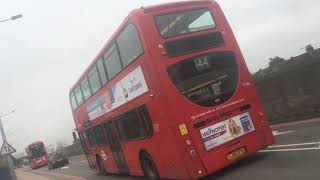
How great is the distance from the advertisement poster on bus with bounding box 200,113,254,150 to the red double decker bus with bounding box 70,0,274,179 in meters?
0.02

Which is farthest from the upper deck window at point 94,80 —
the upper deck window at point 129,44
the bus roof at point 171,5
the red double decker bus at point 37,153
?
the red double decker bus at point 37,153

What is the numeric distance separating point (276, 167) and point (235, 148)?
1.16 metres

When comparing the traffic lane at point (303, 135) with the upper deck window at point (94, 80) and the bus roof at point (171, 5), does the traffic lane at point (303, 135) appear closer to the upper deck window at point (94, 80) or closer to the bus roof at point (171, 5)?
the bus roof at point (171, 5)

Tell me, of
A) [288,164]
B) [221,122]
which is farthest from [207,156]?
[288,164]

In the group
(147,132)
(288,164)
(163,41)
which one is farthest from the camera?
(147,132)

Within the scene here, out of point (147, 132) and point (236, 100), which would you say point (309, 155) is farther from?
point (147, 132)

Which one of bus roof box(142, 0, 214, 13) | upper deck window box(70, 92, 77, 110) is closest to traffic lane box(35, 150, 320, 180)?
bus roof box(142, 0, 214, 13)

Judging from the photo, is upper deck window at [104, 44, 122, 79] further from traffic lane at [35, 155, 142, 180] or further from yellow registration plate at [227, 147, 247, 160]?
traffic lane at [35, 155, 142, 180]

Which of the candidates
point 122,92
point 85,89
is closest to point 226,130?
point 122,92

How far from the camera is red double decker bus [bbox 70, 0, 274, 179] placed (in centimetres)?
1205

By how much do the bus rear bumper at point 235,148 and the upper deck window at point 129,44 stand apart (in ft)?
9.43

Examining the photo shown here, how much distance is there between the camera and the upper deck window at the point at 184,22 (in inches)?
492

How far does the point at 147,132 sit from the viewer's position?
45.5 ft

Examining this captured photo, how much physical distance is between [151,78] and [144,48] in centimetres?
69
